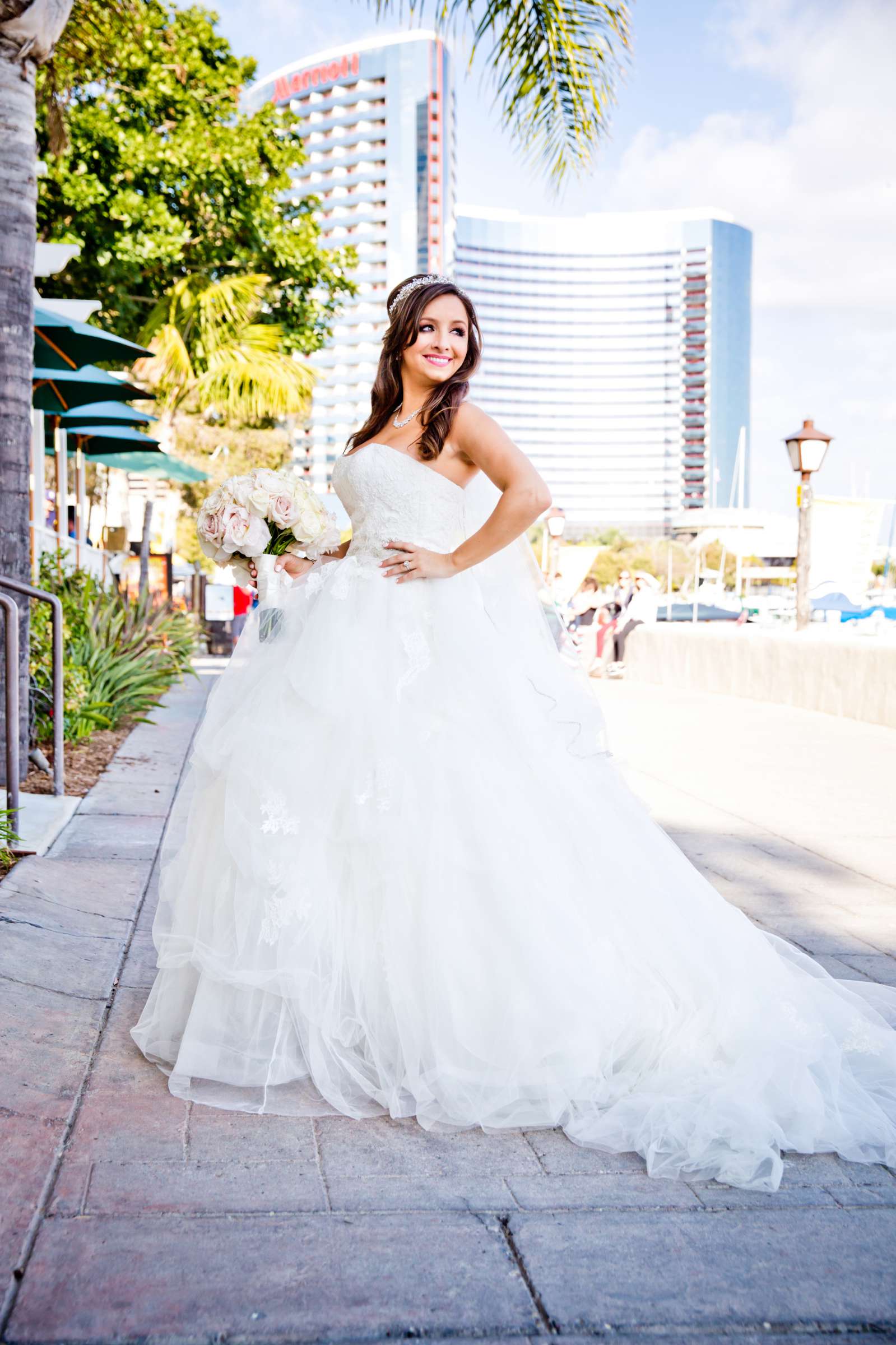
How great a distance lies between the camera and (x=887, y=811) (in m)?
7.28

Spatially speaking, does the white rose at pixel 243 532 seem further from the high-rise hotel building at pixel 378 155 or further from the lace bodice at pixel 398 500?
the high-rise hotel building at pixel 378 155

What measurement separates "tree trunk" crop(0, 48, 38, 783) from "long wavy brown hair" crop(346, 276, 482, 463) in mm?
3052

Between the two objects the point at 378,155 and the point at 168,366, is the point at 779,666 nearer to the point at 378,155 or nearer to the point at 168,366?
the point at 168,366

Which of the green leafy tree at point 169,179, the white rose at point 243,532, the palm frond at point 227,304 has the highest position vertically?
the green leafy tree at point 169,179

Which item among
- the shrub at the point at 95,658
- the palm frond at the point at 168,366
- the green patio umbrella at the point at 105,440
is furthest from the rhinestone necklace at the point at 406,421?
the palm frond at the point at 168,366

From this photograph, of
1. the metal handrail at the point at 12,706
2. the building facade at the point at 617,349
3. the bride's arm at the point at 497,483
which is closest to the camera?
the bride's arm at the point at 497,483

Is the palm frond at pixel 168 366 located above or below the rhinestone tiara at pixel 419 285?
above

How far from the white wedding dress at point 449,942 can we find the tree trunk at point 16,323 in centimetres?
325

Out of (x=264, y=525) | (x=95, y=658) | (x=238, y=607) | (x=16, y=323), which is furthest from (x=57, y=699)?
(x=238, y=607)

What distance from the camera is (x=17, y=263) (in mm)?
5840

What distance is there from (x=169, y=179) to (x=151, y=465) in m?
5.40

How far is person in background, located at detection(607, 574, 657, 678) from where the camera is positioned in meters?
20.0

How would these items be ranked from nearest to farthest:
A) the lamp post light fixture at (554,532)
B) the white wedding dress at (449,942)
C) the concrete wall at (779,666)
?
the white wedding dress at (449,942) → the concrete wall at (779,666) → the lamp post light fixture at (554,532)

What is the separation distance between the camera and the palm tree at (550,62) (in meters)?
7.86
